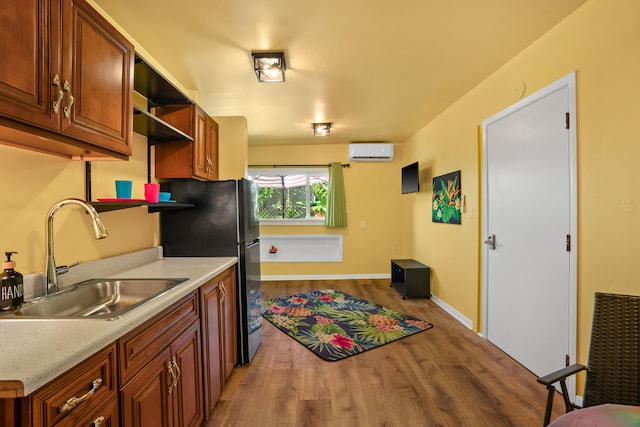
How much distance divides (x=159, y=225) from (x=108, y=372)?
5.34ft

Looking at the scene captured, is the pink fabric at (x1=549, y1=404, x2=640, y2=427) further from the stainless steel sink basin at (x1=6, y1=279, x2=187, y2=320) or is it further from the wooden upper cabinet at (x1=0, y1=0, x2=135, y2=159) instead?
the wooden upper cabinet at (x1=0, y1=0, x2=135, y2=159)

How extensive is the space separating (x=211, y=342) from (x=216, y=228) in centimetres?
88

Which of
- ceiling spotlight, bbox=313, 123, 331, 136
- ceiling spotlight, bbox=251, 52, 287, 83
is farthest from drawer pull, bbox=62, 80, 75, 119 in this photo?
ceiling spotlight, bbox=313, 123, 331, 136

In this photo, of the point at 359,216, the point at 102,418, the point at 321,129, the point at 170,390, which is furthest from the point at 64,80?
the point at 359,216

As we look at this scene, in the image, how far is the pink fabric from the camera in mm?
829

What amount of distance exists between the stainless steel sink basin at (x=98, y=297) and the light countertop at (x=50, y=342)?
21 centimetres

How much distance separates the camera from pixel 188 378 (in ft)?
4.97

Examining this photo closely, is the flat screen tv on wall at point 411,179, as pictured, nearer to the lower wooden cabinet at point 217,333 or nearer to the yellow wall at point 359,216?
the yellow wall at point 359,216

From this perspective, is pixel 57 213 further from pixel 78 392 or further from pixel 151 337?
pixel 78 392

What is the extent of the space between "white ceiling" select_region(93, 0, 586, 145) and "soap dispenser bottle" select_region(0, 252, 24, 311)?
1.56 meters

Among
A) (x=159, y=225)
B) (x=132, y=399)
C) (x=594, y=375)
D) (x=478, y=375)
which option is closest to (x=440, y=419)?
(x=478, y=375)

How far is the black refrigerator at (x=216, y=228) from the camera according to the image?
2.36m

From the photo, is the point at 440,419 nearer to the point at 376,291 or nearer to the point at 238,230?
the point at 238,230

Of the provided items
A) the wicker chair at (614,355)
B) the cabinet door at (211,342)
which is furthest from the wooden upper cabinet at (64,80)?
the wicker chair at (614,355)
